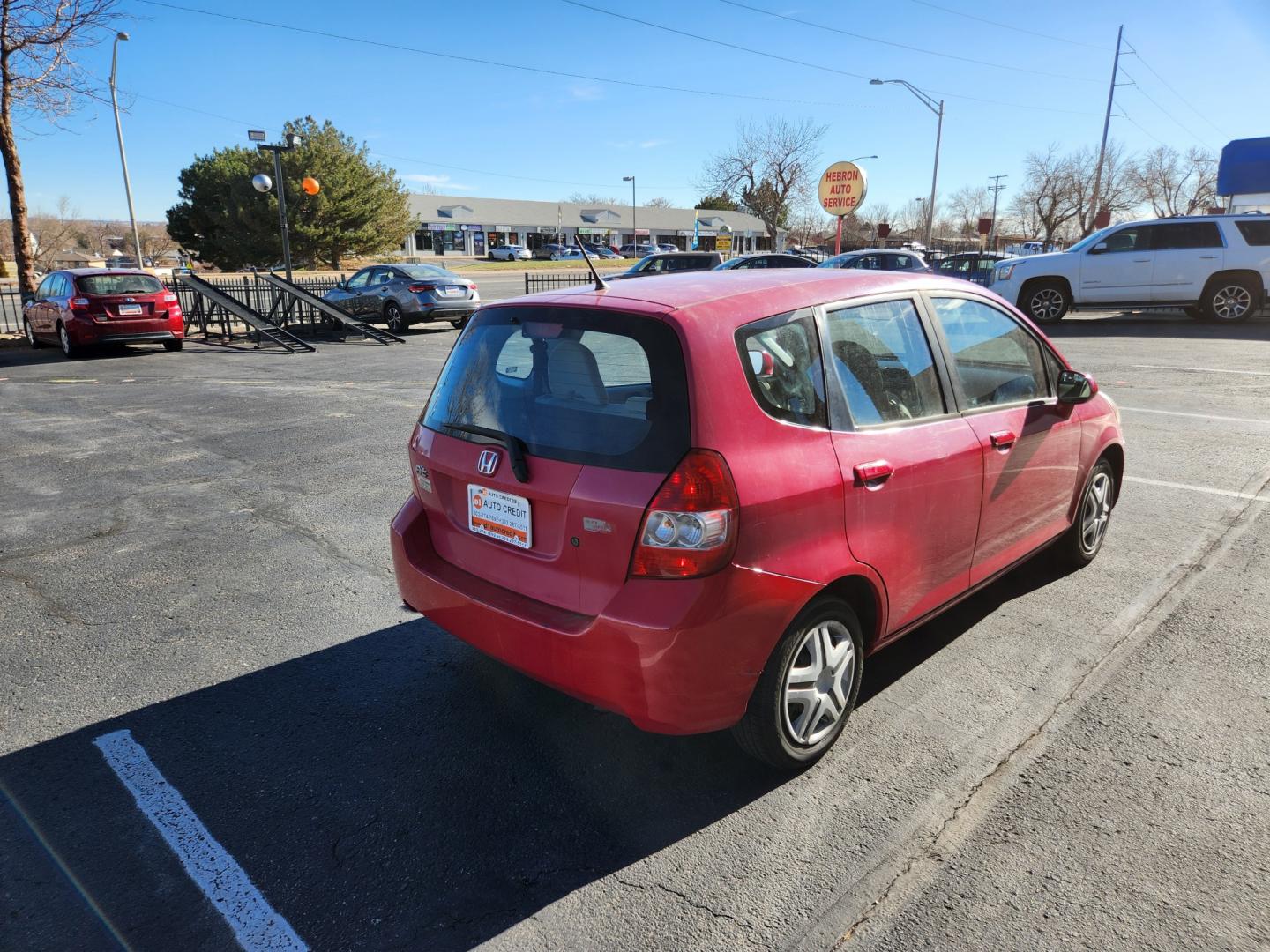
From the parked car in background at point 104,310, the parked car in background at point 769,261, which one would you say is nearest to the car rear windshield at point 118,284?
the parked car in background at point 104,310

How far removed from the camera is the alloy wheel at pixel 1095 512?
4.44 metres

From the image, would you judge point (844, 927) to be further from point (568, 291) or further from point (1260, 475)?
point (1260, 475)

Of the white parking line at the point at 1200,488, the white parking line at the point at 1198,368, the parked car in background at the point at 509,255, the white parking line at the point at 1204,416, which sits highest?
the parked car in background at the point at 509,255

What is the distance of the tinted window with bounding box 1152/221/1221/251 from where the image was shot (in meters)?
15.6

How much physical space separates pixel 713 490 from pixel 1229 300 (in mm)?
18256

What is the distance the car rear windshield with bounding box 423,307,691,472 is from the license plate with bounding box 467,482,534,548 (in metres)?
0.20

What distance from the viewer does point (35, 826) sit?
8.43 feet

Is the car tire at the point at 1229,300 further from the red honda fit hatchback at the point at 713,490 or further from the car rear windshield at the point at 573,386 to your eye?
the car rear windshield at the point at 573,386

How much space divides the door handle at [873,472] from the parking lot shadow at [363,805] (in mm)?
1074

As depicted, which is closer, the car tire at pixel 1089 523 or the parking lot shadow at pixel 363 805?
the parking lot shadow at pixel 363 805

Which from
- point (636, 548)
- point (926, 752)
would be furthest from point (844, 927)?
point (636, 548)

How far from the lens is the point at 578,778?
9.29 ft

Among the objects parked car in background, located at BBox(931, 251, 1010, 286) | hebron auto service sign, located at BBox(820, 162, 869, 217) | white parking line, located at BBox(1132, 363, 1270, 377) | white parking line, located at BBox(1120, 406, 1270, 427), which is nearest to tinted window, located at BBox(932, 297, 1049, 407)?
white parking line, located at BBox(1120, 406, 1270, 427)

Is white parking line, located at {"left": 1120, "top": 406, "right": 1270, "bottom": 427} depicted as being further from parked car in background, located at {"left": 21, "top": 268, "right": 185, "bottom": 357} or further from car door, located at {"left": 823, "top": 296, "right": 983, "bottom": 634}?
parked car in background, located at {"left": 21, "top": 268, "right": 185, "bottom": 357}
